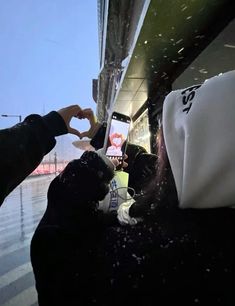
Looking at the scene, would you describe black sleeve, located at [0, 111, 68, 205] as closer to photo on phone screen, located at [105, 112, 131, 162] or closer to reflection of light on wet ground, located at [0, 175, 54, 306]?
photo on phone screen, located at [105, 112, 131, 162]

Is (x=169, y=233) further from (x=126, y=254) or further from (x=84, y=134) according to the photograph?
(x=84, y=134)

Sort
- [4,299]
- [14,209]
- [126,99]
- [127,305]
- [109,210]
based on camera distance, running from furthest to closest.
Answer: [14,209] < [126,99] < [4,299] < [109,210] < [127,305]

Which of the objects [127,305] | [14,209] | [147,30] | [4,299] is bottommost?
[14,209]

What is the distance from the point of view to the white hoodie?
0.46 m

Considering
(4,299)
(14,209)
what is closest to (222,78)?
(4,299)

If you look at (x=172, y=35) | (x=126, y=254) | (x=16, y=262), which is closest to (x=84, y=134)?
(x=126, y=254)

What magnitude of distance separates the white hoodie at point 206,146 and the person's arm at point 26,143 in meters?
0.27

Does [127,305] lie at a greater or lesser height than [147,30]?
lesser

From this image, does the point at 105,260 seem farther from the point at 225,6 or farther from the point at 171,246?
the point at 225,6

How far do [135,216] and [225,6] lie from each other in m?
2.08

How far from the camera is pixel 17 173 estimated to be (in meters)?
0.58

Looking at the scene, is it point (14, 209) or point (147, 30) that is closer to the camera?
point (147, 30)

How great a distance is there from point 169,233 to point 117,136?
37cm

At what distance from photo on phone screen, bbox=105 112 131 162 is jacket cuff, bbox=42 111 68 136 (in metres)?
0.13
